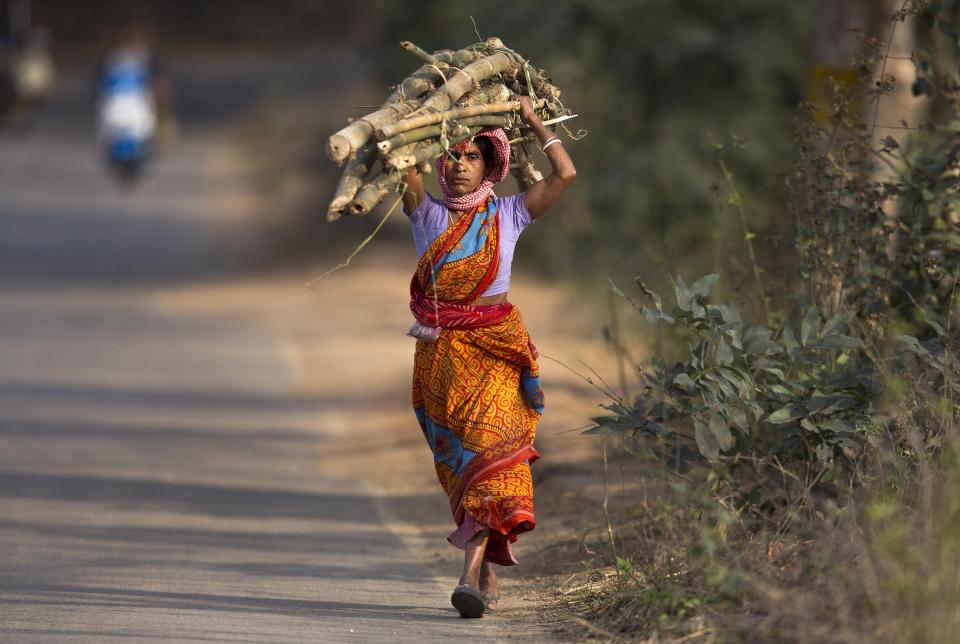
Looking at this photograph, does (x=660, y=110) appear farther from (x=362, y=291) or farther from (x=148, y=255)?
(x=148, y=255)

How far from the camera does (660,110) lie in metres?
17.6

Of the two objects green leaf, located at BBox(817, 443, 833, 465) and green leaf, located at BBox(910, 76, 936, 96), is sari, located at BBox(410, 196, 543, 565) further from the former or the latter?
green leaf, located at BBox(910, 76, 936, 96)

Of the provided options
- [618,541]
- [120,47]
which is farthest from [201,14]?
[618,541]

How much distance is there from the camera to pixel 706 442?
5.64 meters

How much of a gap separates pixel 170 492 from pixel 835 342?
4.42 m

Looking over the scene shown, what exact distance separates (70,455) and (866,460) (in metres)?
5.71

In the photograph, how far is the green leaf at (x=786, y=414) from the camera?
228 inches

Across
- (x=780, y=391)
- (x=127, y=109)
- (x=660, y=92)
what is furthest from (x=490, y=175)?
(x=127, y=109)

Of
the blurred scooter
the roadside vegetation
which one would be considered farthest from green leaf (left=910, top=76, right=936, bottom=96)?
the blurred scooter

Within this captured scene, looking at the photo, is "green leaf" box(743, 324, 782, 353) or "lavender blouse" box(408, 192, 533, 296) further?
"lavender blouse" box(408, 192, 533, 296)

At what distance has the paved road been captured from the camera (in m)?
5.76

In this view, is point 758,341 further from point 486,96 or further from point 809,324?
point 486,96

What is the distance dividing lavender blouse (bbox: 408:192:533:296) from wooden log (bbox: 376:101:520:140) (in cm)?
34

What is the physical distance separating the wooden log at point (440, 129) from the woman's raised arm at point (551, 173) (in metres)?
0.09
